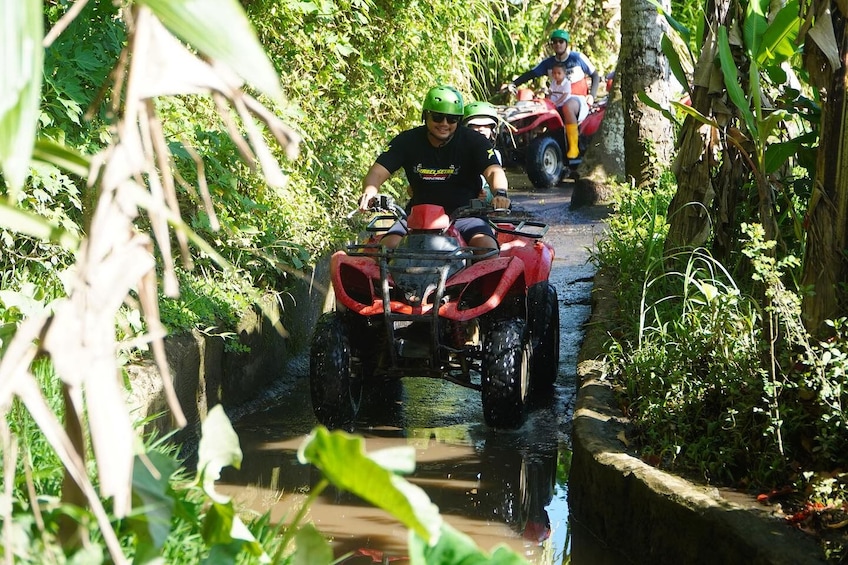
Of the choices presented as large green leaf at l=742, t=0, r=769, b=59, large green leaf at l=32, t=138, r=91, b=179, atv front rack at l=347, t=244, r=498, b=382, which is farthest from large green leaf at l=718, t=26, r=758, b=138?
large green leaf at l=32, t=138, r=91, b=179

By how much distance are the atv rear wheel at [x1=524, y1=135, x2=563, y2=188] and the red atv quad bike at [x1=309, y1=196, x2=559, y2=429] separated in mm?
8609

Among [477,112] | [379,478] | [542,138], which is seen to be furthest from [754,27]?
[542,138]

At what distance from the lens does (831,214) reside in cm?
462

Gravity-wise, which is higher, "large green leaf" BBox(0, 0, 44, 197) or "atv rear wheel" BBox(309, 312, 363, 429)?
"large green leaf" BBox(0, 0, 44, 197)

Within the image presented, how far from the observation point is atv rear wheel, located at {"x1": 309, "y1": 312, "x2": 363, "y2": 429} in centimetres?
596

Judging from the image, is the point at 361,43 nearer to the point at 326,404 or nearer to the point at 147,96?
the point at 326,404

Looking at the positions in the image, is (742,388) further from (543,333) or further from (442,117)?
(442,117)

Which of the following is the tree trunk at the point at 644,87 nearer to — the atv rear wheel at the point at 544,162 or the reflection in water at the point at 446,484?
the atv rear wheel at the point at 544,162

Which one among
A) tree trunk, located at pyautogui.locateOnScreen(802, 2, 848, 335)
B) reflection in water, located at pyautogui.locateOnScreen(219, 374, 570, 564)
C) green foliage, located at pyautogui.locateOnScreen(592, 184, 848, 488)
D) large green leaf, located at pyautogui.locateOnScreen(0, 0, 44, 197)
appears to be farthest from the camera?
reflection in water, located at pyautogui.locateOnScreen(219, 374, 570, 564)

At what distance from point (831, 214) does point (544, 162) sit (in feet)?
35.1

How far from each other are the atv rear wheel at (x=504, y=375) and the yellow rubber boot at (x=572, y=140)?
9.85 metres

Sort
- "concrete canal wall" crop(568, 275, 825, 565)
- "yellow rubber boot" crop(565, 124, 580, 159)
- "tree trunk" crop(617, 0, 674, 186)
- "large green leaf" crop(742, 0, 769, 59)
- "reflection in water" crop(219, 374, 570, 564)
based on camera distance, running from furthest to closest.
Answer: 1. "yellow rubber boot" crop(565, 124, 580, 159)
2. "tree trunk" crop(617, 0, 674, 186)
3. "large green leaf" crop(742, 0, 769, 59)
4. "reflection in water" crop(219, 374, 570, 564)
5. "concrete canal wall" crop(568, 275, 825, 565)

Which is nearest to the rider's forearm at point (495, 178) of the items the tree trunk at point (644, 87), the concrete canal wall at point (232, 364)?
the concrete canal wall at point (232, 364)

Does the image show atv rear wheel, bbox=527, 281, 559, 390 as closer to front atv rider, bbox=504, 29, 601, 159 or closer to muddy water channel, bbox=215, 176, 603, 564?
muddy water channel, bbox=215, 176, 603, 564
